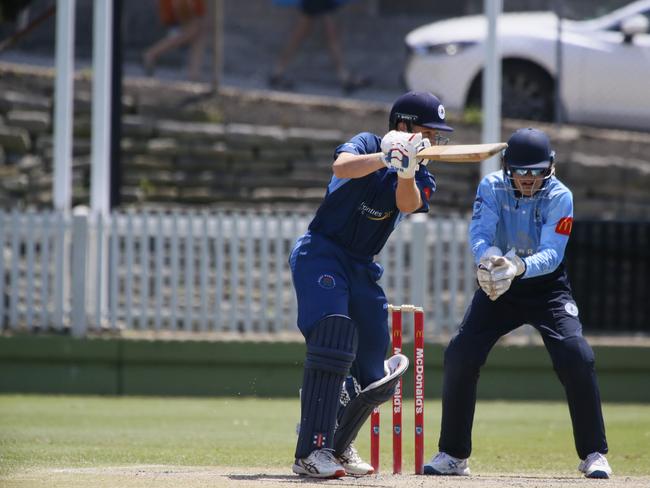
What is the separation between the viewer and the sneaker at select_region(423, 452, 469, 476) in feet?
22.0

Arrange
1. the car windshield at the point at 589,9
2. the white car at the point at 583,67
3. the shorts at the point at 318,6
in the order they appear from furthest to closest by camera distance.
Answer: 1. the shorts at the point at 318,6
2. the car windshield at the point at 589,9
3. the white car at the point at 583,67

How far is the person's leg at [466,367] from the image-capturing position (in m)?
6.75

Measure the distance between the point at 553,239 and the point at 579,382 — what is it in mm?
723

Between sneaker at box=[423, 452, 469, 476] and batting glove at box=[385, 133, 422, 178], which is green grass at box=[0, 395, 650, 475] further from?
batting glove at box=[385, 133, 422, 178]

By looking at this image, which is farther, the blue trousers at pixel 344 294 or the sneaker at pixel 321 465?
the blue trousers at pixel 344 294

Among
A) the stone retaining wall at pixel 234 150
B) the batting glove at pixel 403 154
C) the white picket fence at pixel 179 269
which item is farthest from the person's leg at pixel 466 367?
the stone retaining wall at pixel 234 150

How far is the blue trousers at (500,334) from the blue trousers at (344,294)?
487mm

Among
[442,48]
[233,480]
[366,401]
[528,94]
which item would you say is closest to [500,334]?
[366,401]

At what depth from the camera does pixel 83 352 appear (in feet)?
39.3

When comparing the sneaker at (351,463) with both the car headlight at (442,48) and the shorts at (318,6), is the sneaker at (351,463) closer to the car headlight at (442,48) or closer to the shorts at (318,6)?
the car headlight at (442,48)

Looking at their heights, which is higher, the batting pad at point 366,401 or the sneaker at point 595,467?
the batting pad at point 366,401

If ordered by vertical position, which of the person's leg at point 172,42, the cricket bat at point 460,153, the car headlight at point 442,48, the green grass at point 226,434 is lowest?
the green grass at point 226,434

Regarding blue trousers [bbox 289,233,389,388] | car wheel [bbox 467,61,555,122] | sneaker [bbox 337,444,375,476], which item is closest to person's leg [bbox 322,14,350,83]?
car wheel [bbox 467,61,555,122]

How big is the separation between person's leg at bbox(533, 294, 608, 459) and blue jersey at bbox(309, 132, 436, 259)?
0.98 meters
